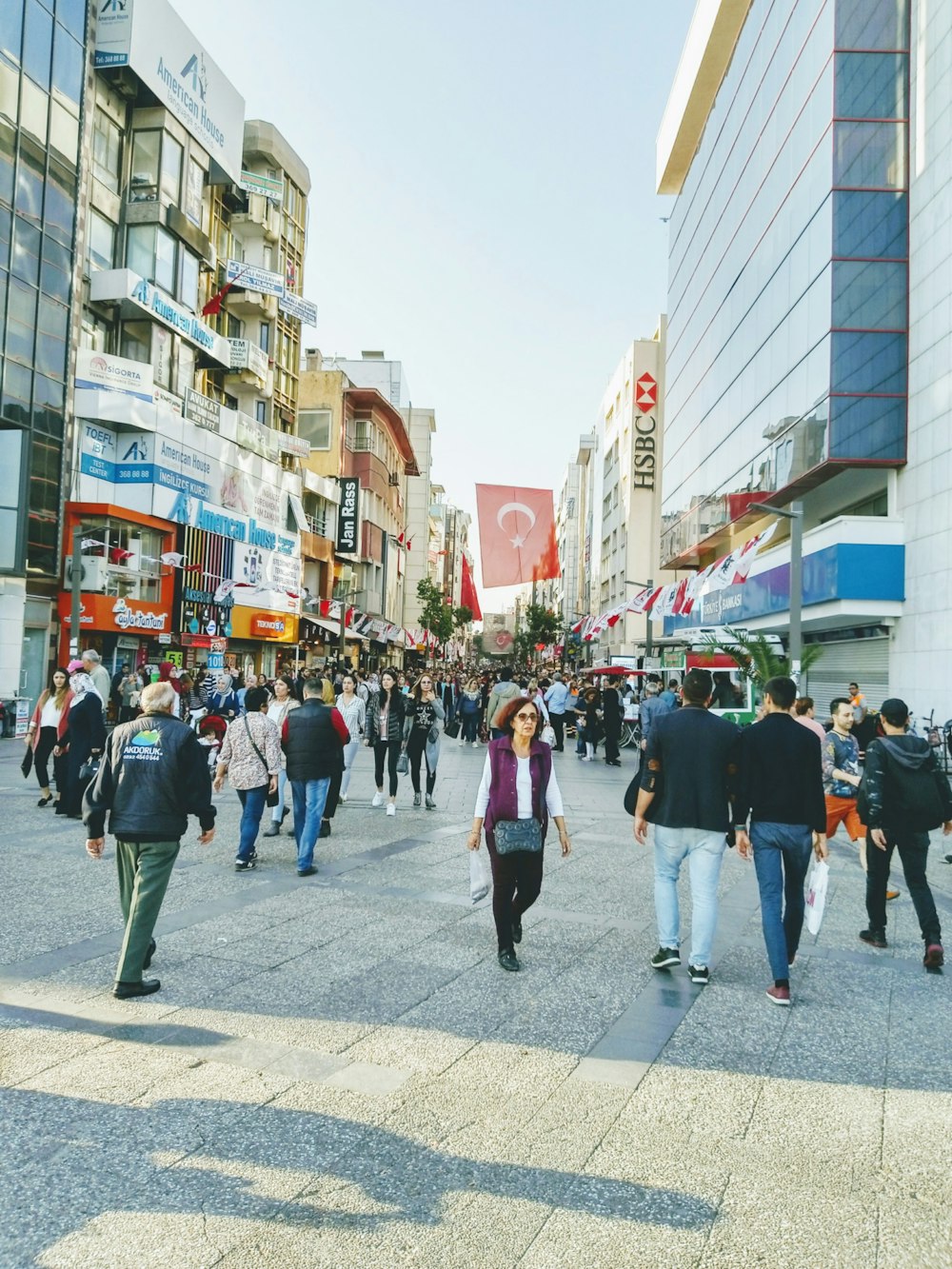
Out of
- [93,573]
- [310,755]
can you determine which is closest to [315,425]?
[93,573]

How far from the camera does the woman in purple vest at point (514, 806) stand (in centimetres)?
632

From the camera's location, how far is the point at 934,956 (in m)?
6.59

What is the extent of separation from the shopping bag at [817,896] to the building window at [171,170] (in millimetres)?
36512

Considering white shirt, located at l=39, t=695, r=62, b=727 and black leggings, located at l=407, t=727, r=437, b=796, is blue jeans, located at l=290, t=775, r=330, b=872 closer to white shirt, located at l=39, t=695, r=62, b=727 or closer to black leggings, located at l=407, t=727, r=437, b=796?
black leggings, located at l=407, t=727, r=437, b=796

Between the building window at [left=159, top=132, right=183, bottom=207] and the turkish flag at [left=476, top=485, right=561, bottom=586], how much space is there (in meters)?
22.4

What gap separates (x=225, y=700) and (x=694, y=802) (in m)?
18.2

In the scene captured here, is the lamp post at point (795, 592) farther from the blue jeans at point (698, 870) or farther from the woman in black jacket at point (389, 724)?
the blue jeans at point (698, 870)

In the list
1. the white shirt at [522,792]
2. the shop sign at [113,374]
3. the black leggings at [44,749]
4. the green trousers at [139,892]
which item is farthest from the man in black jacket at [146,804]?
the shop sign at [113,374]

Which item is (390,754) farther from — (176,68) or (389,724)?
(176,68)

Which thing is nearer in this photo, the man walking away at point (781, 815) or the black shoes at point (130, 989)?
the black shoes at point (130, 989)

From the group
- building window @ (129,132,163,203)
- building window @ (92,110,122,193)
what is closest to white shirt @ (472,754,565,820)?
building window @ (92,110,122,193)

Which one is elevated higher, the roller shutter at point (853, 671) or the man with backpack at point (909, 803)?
the roller shutter at point (853, 671)

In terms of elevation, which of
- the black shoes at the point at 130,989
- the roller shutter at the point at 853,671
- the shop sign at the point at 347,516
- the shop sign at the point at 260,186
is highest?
the shop sign at the point at 260,186

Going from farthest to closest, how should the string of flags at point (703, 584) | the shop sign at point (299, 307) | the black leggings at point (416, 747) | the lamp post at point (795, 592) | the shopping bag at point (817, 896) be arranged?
the shop sign at point (299, 307), the string of flags at point (703, 584), the lamp post at point (795, 592), the black leggings at point (416, 747), the shopping bag at point (817, 896)
